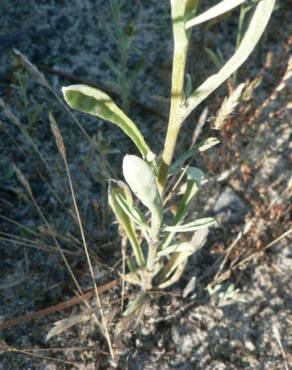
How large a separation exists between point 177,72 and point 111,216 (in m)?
0.81

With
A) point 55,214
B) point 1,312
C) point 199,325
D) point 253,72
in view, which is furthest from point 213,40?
point 1,312

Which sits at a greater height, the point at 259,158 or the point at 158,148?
the point at 158,148

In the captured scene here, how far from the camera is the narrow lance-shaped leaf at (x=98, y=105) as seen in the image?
0.98 meters

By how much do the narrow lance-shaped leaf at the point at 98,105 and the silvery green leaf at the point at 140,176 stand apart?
99 millimetres

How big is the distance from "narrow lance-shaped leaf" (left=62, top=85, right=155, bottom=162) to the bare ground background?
1.23ft

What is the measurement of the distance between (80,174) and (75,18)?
668 mm

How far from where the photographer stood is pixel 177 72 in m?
0.93

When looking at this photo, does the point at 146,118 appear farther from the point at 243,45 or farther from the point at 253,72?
the point at 243,45

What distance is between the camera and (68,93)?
0.96 m

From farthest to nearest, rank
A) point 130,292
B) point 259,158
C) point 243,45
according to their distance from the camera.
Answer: point 259,158 → point 130,292 → point 243,45

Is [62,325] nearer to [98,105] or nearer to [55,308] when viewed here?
[55,308]

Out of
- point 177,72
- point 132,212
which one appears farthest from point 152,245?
point 177,72

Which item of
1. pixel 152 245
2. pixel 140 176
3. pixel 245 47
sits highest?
pixel 245 47

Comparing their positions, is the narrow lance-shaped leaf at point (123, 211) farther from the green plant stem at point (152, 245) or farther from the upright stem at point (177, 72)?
the upright stem at point (177, 72)
